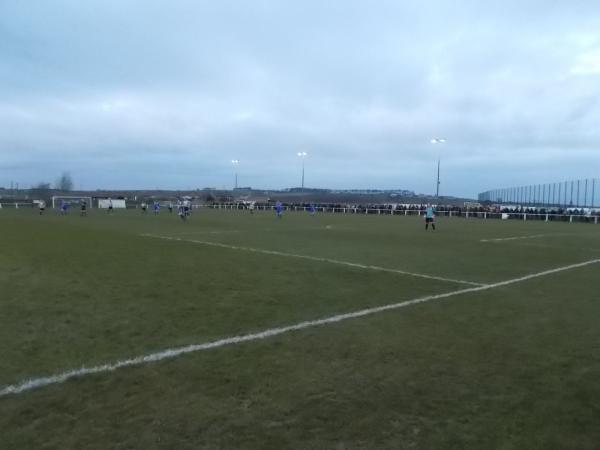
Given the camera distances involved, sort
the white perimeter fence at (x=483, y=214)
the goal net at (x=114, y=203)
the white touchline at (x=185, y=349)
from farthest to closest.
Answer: the goal net at (x=114, y=203) → the white perimeter fence at (x=483, y=214) → the white touchline at (x=185, y=349)

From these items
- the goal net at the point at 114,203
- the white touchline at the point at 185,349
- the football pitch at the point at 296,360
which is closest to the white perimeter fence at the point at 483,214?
the goal net at the point at 114,203

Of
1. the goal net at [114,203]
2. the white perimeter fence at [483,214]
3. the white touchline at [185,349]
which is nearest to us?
the white touchline at [185,349]

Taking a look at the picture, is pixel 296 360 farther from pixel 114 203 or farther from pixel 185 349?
pixel 114 203

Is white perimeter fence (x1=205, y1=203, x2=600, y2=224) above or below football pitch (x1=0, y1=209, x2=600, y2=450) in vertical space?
above

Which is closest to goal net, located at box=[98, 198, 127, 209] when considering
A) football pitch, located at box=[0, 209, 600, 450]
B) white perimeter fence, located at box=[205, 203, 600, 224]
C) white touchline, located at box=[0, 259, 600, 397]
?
white perimeter fence, located at box=[205, 203, 600, 224]

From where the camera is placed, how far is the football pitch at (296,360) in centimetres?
361

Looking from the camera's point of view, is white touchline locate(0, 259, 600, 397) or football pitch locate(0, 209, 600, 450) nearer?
football pitch locate(0, 209, 600, 450)

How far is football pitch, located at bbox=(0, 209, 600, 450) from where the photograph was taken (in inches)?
142

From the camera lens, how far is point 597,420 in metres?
3.82

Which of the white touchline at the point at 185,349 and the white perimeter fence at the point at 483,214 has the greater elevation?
the white perimeter fence at the point at 483,214

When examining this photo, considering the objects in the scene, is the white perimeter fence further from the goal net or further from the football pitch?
the football pitch

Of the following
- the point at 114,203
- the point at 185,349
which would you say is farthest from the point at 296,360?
the point at 114,203

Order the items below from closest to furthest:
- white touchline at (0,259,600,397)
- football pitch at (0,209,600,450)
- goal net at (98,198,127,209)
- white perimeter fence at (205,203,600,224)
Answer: football pitch at (0,209,600,450)
white touchline at (0,259,600,397)
white perimeter fence at (205,203,600,224)
goal net at (98,198,127,209)

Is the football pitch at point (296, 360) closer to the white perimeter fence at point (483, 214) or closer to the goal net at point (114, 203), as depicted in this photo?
the white perimeter fence at point (483, 214)
